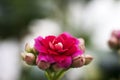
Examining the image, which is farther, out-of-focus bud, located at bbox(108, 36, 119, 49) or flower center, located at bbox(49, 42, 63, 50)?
out-of-focus bud, located at bbox(108, 36, 119, 49)

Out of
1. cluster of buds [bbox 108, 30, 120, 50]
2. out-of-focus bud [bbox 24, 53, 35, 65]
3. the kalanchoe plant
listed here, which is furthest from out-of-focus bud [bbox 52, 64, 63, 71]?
cluster of buds [bbox 108, 30, 120, 50]

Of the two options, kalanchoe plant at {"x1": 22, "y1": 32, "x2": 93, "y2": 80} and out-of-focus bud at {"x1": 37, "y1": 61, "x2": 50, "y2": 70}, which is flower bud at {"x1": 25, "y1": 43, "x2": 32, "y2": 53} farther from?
out-of-focus bud at {"x1": 37, "y1": 61, "x2": 50, "y2": 70}

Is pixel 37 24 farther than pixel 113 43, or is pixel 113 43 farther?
pixel 37 24

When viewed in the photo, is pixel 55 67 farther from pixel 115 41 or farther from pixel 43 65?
pixel 115 41

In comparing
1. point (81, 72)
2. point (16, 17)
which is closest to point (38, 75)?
point (81, 72)

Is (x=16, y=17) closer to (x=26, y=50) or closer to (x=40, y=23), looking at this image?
(x=40, y=23)

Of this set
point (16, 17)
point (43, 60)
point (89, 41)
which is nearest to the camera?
point (43, 60)

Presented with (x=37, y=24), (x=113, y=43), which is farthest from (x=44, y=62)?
(x=37, y=24)
